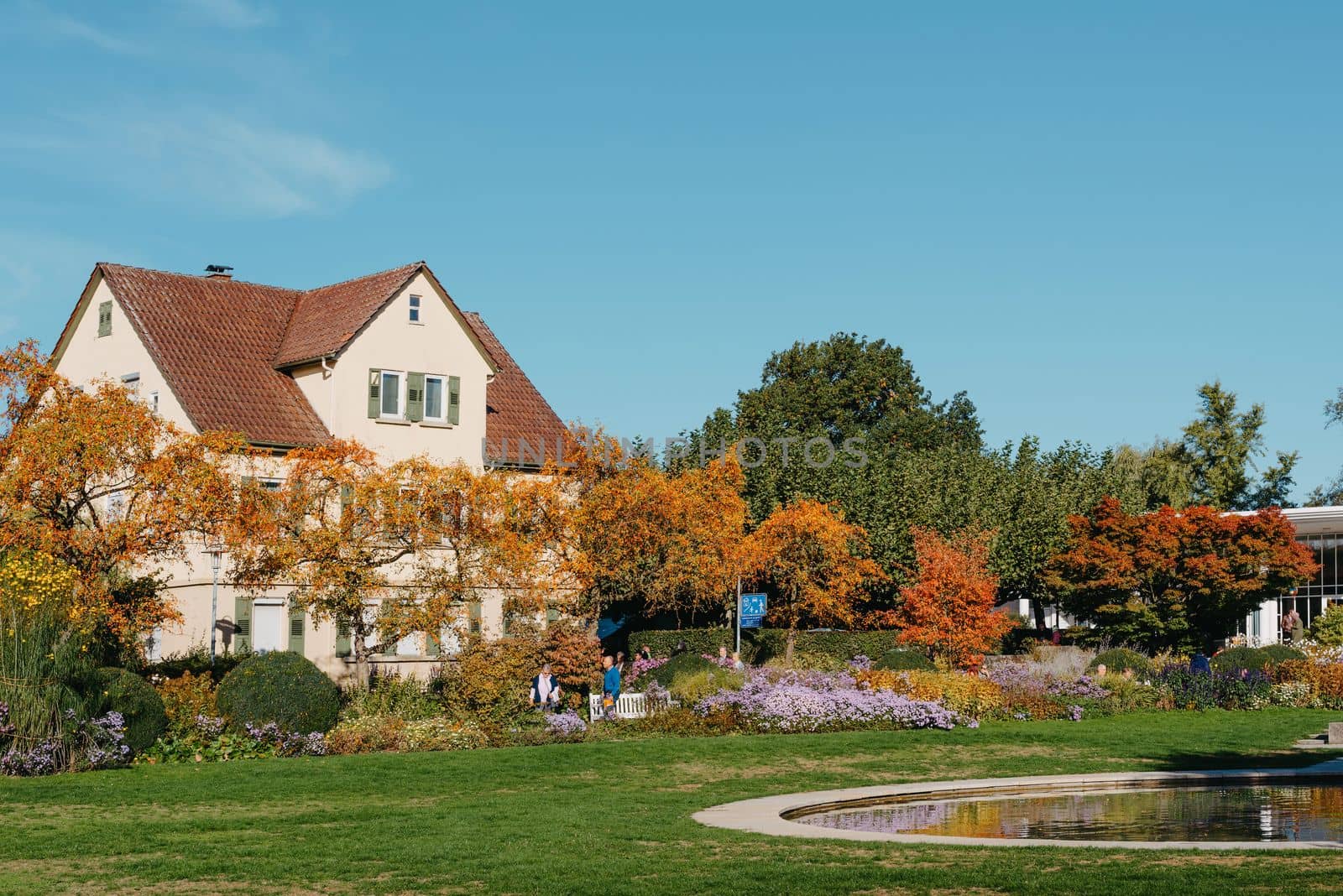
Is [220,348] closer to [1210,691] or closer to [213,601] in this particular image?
[213,601]

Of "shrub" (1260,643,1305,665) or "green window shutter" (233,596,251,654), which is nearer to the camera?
"green window shutter" (233,596,251,654)

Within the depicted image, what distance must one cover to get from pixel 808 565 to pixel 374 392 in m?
13.8

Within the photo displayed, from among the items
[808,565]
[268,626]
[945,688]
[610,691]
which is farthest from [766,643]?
[268,626]

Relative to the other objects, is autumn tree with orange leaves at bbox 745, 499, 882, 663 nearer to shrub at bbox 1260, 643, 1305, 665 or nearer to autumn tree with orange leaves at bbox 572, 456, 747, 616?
autumn tree with orange leaves at bbox 572, 456, 747, 616

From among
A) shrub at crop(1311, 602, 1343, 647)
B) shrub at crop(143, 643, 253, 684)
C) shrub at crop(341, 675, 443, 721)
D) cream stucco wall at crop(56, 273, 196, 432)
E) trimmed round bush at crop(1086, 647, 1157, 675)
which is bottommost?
shrub at crop(341, 675, 443, 721)

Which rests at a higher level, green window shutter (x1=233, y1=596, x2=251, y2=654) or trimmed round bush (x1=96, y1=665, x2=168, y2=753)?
green window shutter (x1=233, y1=596, x2=251, y2=654)

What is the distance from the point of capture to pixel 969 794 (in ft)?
75.7

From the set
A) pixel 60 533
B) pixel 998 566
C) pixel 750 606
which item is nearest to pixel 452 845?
pixel 60 533

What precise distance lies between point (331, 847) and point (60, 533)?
1633 cm

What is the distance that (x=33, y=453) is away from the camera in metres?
30.8

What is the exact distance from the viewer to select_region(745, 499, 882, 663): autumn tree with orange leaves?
46.7 meters

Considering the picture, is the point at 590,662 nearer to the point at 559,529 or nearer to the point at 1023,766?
the point at 559,529

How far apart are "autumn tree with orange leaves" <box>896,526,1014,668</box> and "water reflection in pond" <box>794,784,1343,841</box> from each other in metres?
20.2

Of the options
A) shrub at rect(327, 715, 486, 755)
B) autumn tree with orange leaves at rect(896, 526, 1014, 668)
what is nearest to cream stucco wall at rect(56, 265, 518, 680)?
shrub at rect(327, 715, 486, 755)
